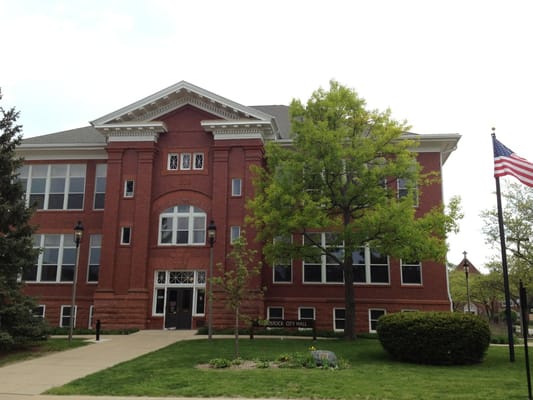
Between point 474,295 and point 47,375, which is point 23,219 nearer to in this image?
point 47,375

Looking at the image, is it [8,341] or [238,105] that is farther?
[238,105]

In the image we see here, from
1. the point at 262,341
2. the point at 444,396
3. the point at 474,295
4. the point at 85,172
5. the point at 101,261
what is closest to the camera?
the point at 444,396

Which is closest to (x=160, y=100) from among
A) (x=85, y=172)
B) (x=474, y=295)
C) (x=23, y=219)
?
(x=85, y=172)

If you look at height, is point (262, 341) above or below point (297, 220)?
below

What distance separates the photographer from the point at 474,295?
58.0 meters

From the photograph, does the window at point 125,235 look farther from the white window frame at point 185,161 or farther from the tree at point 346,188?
the tree at point 346,188

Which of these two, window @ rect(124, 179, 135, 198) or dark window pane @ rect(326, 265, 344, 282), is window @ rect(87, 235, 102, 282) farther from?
dark window pane @ rect(326, 265, 344, 282)

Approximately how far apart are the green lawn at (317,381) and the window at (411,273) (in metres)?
11.7

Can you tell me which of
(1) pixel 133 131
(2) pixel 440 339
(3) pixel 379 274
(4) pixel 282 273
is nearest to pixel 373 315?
(3) pixel 379 274

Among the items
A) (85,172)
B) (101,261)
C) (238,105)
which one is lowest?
(101,261)

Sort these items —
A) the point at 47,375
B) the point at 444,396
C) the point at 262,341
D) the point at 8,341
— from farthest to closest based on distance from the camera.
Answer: the point at 262,341
the point at 8,341
the point at 47,375
the point at 444,396

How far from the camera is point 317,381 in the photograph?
1149 cm

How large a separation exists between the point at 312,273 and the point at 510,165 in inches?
583

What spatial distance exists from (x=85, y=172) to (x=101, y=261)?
6272 millimetres
